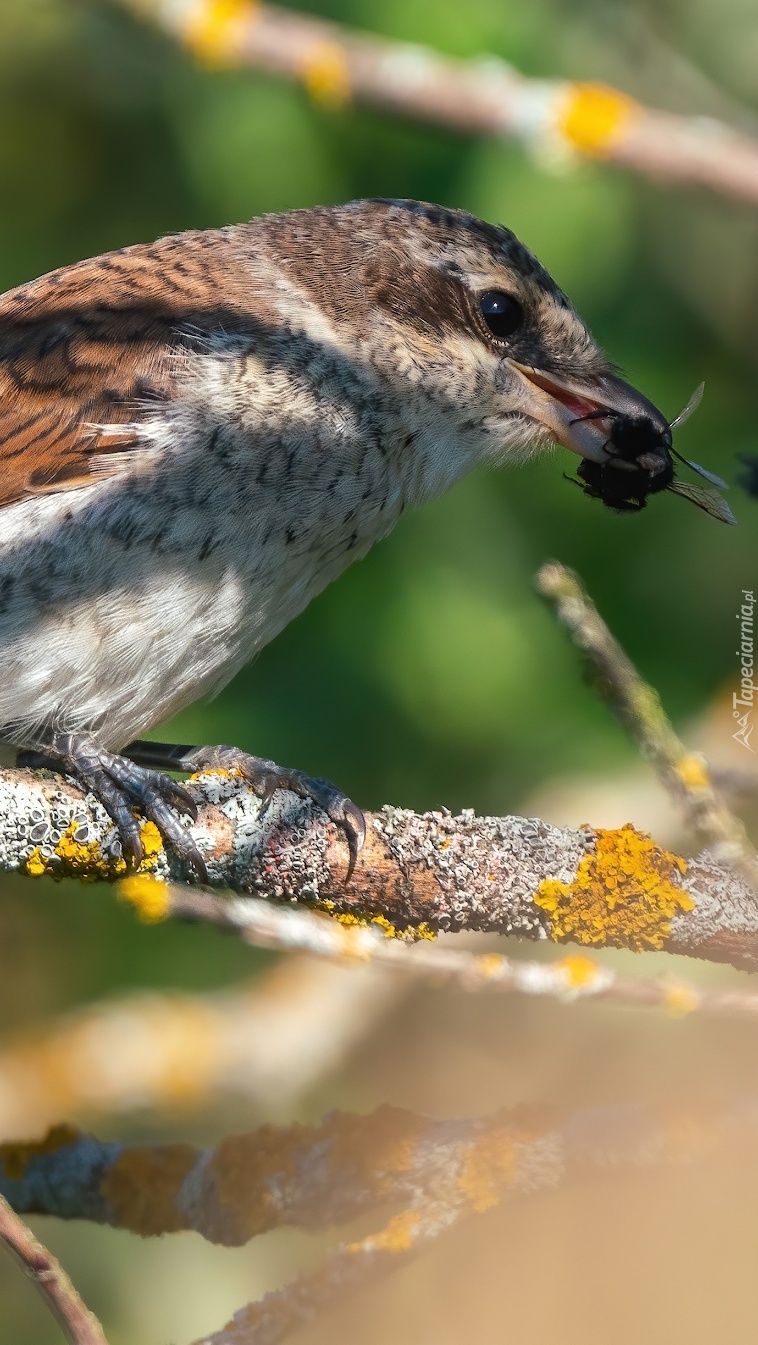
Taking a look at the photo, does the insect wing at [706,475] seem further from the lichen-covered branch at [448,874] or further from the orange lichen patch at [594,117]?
the lichen-covered branch at [448,874]

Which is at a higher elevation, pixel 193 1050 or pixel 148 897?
pixel 148 897

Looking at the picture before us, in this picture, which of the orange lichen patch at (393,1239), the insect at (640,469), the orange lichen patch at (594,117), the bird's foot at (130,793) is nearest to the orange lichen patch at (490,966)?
the orange lichen patch at (393,1239)

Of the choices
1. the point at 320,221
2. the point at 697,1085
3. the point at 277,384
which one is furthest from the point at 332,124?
the point at 697,1085

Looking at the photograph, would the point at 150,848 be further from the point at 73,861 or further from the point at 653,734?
the point at 653,734

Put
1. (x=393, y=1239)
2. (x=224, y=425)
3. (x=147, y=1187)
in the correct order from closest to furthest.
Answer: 1. (x=393, y=1239)
2. (x=147, y=1187)
3. (x=224, y=425)

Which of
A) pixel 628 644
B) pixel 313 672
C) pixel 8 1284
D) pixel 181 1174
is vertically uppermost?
pixel 628 644

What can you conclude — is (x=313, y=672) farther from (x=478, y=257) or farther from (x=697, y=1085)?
(x=697, y=1085)

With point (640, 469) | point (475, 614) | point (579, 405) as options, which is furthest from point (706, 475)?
point (475, 614)
